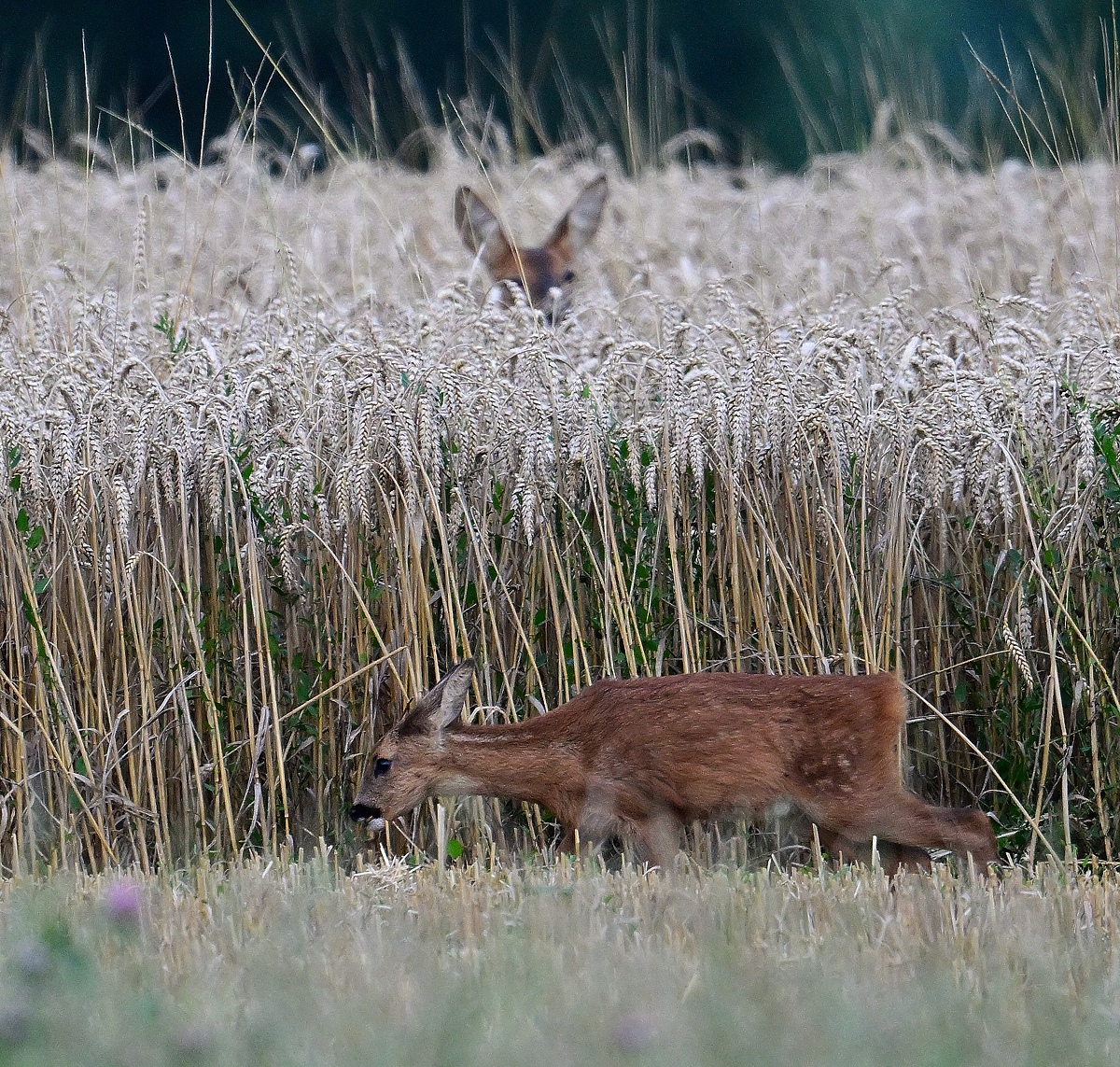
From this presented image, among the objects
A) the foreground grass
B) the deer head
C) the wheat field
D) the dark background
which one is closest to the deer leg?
the wheat field

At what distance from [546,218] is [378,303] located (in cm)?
402

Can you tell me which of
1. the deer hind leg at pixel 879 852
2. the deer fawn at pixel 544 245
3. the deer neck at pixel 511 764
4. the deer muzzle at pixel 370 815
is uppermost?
the deer fawn at pixel 544 245

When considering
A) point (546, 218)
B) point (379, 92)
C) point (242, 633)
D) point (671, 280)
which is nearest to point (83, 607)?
point (242, 633)

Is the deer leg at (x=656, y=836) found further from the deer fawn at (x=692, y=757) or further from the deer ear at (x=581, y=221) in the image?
the deer ear at (x=581, y=221)

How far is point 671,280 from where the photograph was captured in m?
9.54

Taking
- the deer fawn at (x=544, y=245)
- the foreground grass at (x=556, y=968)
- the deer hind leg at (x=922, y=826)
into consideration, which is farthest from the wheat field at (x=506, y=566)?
the deer fawn at (x=544, y=245)

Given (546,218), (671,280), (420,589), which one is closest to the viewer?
(420,589)

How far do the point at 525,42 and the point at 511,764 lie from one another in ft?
55.2

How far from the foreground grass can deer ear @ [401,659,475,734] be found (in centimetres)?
53

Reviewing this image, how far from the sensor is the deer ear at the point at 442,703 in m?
4.77

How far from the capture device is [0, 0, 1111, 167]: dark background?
19531mm

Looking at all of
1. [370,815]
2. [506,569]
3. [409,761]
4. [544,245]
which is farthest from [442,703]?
[544,245]

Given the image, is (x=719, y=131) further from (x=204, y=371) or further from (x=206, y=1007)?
(x=206, y=1007)

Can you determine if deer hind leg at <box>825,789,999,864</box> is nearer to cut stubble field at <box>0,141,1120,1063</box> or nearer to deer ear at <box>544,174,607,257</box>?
cut stubble field at <box>0,141,1120,1063</box>
